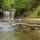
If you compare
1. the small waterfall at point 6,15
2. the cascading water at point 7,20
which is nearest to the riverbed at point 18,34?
the cascading water at point 7,20

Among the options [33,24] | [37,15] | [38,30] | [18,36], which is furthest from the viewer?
[37,15]

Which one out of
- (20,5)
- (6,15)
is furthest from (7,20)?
(20,5)

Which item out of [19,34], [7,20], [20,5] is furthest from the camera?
[20,5]

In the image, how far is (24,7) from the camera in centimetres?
397

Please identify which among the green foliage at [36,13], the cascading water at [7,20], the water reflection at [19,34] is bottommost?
the water reflection at [19,34]

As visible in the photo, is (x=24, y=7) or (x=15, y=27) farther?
(x=24, y=7)

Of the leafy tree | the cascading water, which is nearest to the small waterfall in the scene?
the cascading water

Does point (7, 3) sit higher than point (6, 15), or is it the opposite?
point (7, 3)

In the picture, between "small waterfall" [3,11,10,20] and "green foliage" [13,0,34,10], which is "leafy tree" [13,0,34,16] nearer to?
"green foliage" [13,0,34,10]

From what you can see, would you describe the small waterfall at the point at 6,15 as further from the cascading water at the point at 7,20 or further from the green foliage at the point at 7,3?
the green foliage at the point at 7,3

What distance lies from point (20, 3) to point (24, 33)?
4.07 feet

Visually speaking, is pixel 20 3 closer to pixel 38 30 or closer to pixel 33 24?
pixel 33 24

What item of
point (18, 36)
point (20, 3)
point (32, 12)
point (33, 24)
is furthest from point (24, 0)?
point (18, 36)

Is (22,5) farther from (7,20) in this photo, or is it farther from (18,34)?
(18,34)
